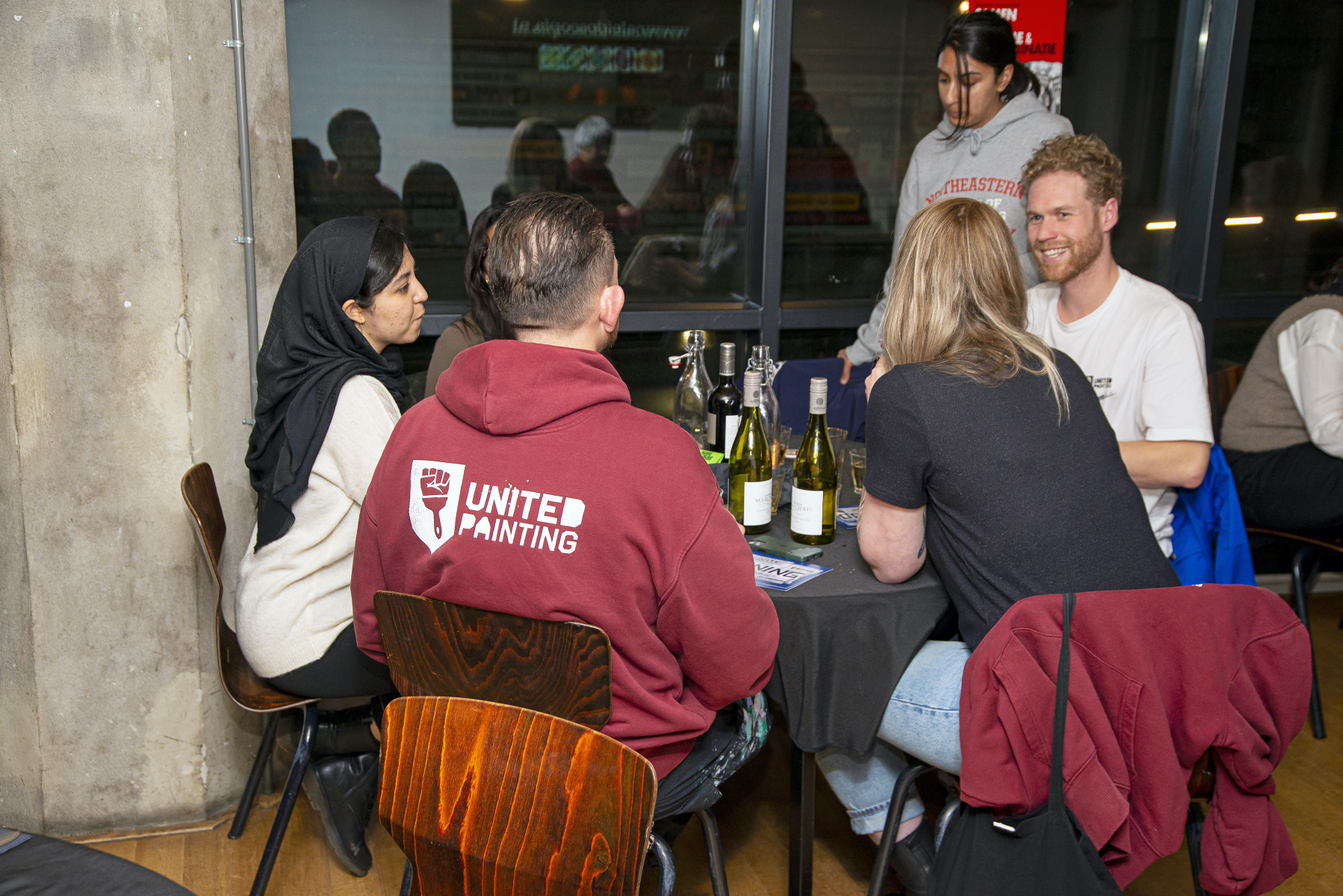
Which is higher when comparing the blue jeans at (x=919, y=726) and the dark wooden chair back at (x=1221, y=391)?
the dark wooden chair back at (x=1221, y=391)

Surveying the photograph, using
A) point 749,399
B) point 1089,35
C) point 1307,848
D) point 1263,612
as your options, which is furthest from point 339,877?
point 1089,35

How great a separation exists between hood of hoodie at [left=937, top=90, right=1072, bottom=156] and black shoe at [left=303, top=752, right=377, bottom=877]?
7.92 feet

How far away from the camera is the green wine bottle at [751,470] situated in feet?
6.43

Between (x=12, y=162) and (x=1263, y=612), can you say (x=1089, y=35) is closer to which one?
(x=1263, y=612)

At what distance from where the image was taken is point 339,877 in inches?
88.3

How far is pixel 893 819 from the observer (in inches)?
70.7

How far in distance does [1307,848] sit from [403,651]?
2.18 meters

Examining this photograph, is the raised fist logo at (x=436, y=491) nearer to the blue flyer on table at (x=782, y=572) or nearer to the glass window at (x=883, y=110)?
the blue flyer on table at (x=782, y=572)

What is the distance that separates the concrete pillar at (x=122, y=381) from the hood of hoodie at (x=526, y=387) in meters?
1.19

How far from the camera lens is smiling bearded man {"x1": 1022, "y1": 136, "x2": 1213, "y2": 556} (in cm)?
226

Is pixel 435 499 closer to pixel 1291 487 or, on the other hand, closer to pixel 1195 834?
pixel 1195 834

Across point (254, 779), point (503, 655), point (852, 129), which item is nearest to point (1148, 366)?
point (503, 655)

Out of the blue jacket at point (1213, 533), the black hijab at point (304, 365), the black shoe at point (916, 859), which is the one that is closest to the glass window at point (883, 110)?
the blue jacket at point (1213, 533)

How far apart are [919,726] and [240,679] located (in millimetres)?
1362
